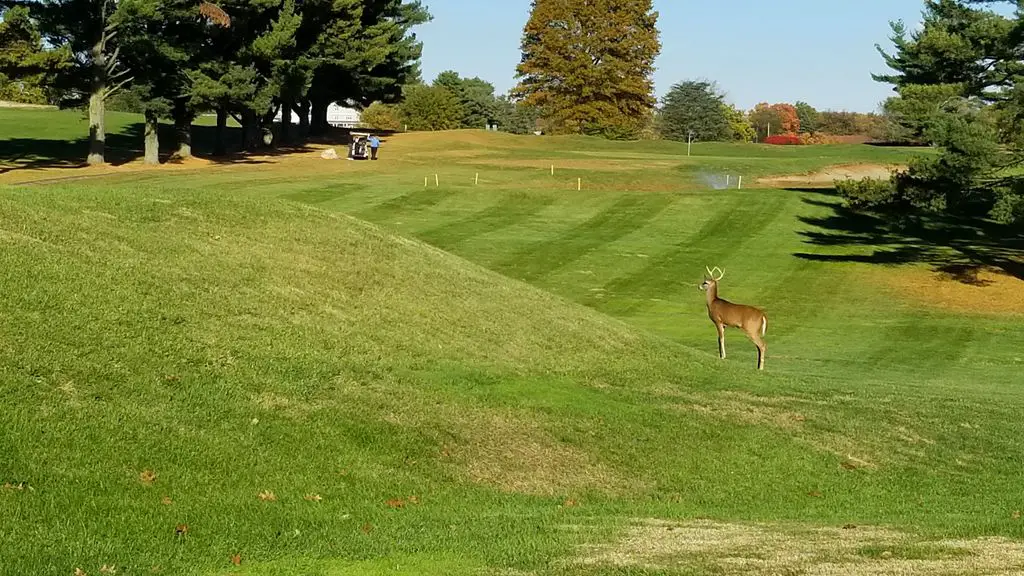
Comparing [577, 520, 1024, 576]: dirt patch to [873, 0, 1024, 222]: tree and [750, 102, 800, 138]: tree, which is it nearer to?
[873, 0, 1024, 222]: tree

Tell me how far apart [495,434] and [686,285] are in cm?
2613

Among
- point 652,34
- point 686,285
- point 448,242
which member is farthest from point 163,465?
point 652,34

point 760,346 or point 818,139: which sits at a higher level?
point 818,139

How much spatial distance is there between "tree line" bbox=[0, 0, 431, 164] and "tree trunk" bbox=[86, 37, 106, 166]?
48mm

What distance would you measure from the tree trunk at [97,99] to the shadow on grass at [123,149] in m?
0.99

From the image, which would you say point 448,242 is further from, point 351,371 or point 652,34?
point 652,34

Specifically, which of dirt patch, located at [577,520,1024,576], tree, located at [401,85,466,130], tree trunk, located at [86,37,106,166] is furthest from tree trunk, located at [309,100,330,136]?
dirt patch, located at [577,520,1024,576]

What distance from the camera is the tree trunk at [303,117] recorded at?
8421 cm

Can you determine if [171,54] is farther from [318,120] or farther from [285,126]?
[318,120]

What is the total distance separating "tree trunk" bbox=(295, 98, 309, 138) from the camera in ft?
276

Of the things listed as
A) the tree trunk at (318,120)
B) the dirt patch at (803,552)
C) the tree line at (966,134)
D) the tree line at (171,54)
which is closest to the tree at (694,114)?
the tree trunk at (318,120)

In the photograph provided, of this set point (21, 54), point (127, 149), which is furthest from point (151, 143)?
point (21, 54)

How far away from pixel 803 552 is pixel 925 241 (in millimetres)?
44490

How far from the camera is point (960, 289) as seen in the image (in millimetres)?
41406
